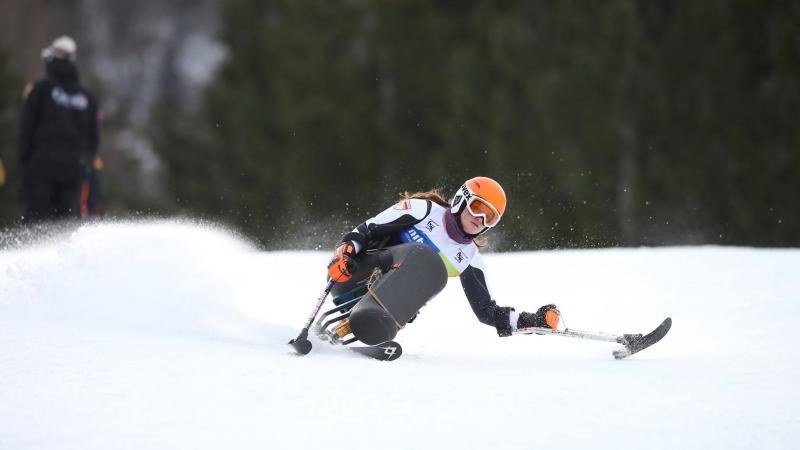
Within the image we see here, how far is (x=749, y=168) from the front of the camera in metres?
15.6

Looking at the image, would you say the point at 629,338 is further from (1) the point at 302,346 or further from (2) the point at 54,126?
(2) the point at 54,126

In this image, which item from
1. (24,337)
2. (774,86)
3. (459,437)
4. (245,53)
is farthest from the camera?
(245,53)

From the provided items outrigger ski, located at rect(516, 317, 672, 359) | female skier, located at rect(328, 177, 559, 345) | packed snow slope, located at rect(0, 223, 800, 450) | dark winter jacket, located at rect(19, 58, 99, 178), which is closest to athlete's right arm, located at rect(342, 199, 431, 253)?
female skier, located at rect(328, 177, 559, 345)

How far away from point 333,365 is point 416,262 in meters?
0.83

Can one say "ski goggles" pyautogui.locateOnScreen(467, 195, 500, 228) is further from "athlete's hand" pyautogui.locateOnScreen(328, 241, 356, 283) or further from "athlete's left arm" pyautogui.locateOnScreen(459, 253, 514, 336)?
"athlete's hand" pyautogui.locateOnScreen(328, 241, 356, 283)

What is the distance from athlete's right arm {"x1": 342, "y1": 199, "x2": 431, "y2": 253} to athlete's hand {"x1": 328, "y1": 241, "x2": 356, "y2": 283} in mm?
83

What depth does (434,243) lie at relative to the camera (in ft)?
19.4

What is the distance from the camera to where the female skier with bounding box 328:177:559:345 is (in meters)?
5.39

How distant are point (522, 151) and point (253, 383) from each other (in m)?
13.9

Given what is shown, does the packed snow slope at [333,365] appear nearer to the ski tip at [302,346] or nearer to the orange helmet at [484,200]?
the ski tip at [302,346]

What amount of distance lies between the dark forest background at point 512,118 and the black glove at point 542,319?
642 cm

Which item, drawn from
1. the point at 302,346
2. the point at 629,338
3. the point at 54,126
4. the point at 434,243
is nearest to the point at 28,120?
the point at 54,126

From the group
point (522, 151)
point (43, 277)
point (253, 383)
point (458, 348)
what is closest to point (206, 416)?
point (253, 383)

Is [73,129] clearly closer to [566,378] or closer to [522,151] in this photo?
[566,378]
